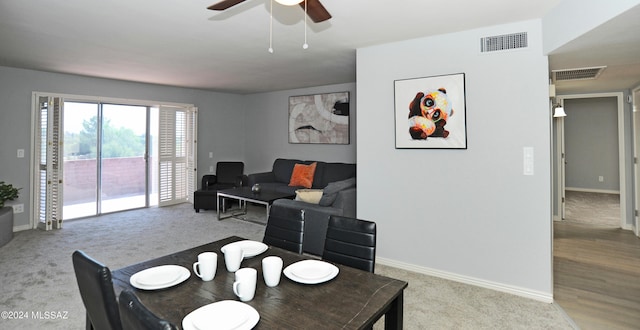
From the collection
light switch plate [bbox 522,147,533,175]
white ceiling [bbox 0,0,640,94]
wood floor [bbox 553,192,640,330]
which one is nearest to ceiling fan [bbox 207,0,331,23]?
white ceiling [bbox 0,0,640,94]

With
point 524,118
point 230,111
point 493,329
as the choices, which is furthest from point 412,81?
point 230,111

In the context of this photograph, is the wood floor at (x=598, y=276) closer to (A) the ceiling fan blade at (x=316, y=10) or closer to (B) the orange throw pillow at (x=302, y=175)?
(A) the ceiling fan blade at (x=316, y=10)

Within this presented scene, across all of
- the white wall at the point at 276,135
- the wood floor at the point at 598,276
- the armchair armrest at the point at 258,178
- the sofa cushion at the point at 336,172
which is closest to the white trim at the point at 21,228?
the armchair armrest at the point at 258,178

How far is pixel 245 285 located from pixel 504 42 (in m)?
2.92

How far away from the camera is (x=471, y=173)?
309 cm

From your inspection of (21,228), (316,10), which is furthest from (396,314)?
(21,228)

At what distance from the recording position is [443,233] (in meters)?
3.24

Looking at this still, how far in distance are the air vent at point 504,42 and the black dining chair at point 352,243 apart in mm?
2105

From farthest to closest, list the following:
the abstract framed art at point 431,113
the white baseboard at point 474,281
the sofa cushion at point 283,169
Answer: the sofa cushion at point 283,169, the abstract framed art at point 431,113, the white baseboard at point 474,281

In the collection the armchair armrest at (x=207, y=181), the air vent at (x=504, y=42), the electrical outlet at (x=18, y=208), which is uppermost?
the air vent at (x=504, y=42)

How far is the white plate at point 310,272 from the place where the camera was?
151 cm

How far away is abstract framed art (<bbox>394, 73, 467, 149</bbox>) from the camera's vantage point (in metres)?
3.10

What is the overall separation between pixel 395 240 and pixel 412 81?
1653 mm

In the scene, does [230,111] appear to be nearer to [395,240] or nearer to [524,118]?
[395,240]
